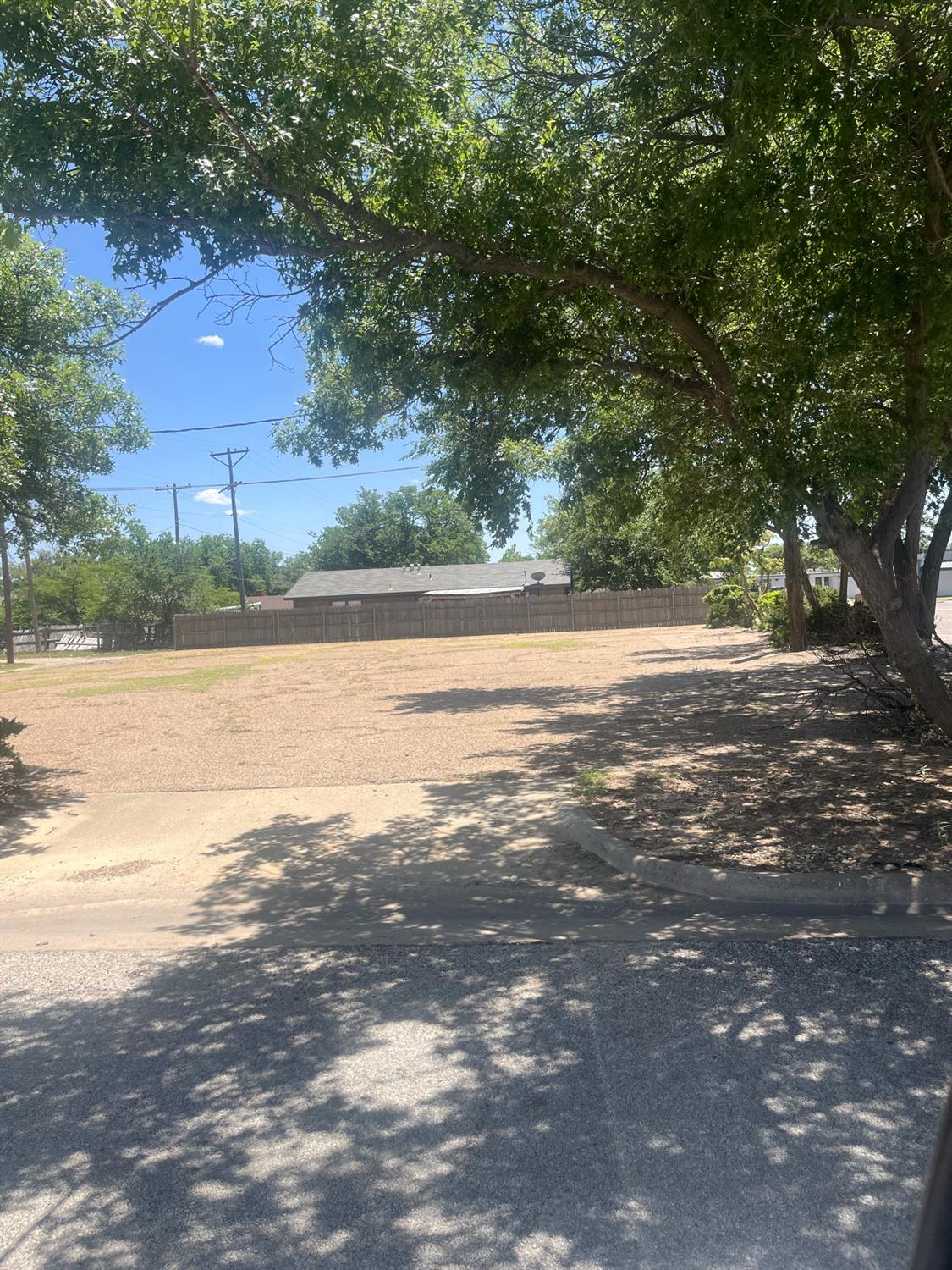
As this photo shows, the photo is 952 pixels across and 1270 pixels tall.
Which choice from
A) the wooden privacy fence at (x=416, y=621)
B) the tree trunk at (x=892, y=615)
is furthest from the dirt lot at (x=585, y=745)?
the wooden privacy fence at (x=416, y=621)

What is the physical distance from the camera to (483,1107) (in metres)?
4.19

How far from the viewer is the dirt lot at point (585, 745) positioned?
27.1 feet

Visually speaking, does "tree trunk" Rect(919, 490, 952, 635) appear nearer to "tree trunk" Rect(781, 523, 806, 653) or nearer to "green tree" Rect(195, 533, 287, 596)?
"tree trunk" Rect(781, 523, 806, 653)

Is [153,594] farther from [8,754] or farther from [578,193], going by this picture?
[578,193]

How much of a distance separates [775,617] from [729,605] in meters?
11.8

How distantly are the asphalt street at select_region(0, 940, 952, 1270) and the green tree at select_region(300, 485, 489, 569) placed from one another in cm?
7729

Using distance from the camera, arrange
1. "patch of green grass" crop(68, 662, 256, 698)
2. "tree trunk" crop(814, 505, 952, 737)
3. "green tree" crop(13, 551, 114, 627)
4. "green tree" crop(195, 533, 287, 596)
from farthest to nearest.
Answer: "green tree" crop(195, 533, 287, 596) → "green tree" crop(13, 551, 114, 627) → "patch of green grass" crop(68, 662, 256, 698) → "tree trunk" crop(814, 505, 952, 737)

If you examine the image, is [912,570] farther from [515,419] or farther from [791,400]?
[515,419]

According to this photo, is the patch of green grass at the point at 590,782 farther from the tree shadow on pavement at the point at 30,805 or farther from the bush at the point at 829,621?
the bush at the point at 829,621

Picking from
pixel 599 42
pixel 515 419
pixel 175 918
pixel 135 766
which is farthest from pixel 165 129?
pixel 135 766

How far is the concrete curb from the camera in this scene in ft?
21.7

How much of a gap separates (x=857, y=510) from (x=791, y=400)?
9.63 ft

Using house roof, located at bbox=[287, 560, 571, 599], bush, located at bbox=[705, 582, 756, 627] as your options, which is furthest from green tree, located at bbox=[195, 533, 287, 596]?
bush, located at bbox=[705, 582, 756, 627]

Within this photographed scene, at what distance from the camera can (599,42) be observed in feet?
29.4
